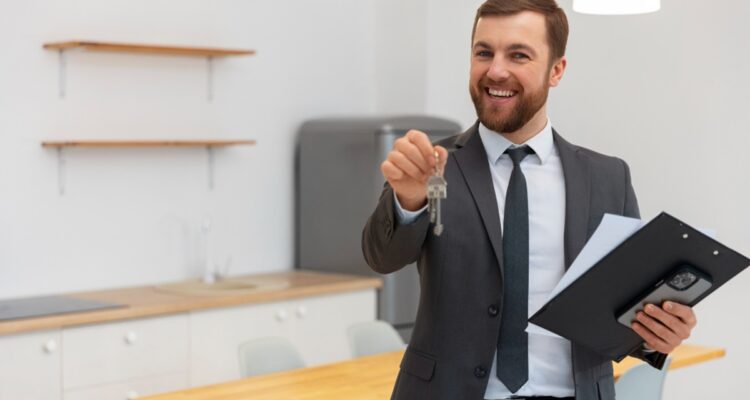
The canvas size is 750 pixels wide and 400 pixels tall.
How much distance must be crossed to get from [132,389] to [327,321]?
1.08 metres

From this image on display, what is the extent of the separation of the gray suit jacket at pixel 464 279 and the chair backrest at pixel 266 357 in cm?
170

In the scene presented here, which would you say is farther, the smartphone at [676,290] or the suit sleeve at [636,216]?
the suit sleeve at [636,216]

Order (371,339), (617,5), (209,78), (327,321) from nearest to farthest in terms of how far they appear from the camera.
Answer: (617,5), (371,339), (327,321), (209,78)

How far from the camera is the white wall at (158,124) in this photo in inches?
186

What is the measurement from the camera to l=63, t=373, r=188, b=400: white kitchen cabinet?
425cm

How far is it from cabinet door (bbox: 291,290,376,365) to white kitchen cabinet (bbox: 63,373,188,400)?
66 centimetres

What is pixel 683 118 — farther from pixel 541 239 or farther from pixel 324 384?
pixel 541 239

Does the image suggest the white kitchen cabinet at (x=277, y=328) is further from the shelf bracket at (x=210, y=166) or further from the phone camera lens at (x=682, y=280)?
the phone camera lens at (x=682, y=280)

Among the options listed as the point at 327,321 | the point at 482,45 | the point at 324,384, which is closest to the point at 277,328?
the point at 327,321

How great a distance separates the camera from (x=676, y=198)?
4.94 meters

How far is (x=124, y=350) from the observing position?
4359 millimetres

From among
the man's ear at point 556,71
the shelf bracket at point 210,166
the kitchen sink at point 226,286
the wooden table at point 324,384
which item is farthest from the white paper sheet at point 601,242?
the shelf bracket at point 210,166

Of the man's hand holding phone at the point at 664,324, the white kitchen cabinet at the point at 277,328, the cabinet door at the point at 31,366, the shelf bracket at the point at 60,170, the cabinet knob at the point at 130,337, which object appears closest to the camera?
the man's hand holding phone at the point at 664,324

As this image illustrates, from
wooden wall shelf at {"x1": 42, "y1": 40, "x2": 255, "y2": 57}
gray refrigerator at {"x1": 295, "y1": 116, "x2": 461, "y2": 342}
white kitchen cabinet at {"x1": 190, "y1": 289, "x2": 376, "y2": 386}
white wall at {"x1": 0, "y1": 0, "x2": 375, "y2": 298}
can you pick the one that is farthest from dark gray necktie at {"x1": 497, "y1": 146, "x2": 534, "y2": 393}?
gray refrigerator at {"x1": 295, "y1": 116, "x2": 461, "y2": 342}
